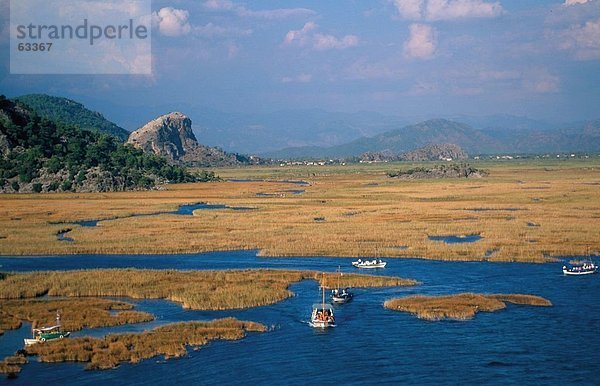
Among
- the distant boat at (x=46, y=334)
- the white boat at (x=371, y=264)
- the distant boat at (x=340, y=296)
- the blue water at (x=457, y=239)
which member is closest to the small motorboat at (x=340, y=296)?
the distant boat at (x=340, y=296)

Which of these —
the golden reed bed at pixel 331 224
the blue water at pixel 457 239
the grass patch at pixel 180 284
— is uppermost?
the golden reed bed at pixel 331 224

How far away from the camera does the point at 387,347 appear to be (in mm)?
38812

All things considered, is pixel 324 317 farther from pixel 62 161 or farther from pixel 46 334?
pixel 62 161

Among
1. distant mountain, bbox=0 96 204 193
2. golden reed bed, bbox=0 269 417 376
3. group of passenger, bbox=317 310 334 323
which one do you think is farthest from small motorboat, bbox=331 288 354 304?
distant mountain, bbox=0 96 204 193

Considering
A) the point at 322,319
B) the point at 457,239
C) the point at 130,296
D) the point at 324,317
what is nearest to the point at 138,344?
the point at 322,319

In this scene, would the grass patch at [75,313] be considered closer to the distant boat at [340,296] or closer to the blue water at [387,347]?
the blue water at [387,347]

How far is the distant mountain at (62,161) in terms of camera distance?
156 meters

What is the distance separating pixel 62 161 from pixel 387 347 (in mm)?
139772

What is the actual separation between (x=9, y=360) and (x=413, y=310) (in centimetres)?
2397

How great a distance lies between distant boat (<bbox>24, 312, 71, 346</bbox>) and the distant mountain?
12053 cm

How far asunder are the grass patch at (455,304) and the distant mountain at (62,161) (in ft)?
401

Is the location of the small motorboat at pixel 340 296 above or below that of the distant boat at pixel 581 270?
below

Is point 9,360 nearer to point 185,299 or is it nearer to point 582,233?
point 185,299

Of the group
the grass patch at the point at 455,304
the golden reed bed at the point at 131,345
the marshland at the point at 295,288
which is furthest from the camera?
the grass patch at the point at 455,304
